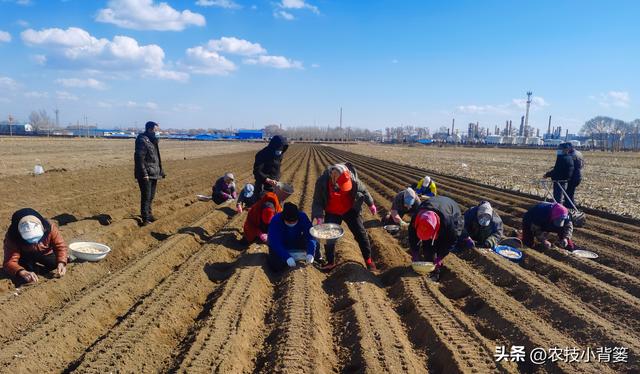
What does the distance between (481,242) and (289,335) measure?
4.13m

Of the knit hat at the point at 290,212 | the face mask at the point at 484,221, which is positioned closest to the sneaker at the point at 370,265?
the knit hat at the point at 290,212

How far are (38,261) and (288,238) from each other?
301 cm

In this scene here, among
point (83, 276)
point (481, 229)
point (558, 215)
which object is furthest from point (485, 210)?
point (83, 276)

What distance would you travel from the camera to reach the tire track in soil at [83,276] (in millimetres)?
4391

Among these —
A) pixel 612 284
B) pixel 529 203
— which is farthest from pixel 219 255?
pixel 529 203

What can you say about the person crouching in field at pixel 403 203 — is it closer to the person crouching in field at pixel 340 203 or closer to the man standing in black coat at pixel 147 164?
the person crouching in field at pixel 340 203

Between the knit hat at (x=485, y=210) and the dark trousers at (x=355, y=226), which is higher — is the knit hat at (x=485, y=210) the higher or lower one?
the higher one

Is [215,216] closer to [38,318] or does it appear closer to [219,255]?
[219,255]

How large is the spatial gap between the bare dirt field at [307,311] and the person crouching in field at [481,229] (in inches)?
8.8

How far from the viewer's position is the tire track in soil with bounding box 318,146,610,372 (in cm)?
404

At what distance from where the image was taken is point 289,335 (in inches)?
159

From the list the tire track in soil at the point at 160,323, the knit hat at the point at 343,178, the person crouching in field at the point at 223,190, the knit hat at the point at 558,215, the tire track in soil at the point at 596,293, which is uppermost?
the knit hat at the point at 343,178

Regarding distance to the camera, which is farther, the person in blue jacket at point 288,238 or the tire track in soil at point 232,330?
the person in blue jacket at point 288,238

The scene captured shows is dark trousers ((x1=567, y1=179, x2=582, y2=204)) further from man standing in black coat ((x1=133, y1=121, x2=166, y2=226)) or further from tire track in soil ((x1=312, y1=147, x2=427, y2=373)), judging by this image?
man standing in black coat ((x1=133, y1=121, x2=166, y2=226))
